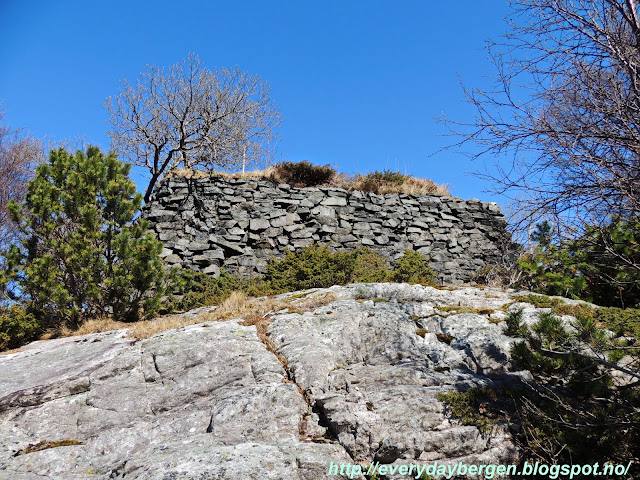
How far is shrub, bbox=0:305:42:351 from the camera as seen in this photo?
28.0ft

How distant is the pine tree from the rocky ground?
80.2 inches

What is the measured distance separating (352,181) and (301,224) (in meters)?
2.71

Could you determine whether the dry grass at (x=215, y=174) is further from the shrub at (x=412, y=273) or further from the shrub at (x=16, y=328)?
the shrub at (x=16, y=328)

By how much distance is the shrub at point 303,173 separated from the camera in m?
13.9

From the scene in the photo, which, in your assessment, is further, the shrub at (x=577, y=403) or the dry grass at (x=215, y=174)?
the dry grass at (x=215, y=174)

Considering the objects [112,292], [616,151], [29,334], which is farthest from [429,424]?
[29,334]

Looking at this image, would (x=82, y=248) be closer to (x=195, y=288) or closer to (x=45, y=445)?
(x=195, y=288)

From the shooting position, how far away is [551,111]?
4.55 metres

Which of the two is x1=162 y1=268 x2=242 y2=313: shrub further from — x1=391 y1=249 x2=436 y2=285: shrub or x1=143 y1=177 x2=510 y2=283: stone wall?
x1=391 y1=249 x2=436 y2=285: shrub

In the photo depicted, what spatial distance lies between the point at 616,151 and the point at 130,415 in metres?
5.72

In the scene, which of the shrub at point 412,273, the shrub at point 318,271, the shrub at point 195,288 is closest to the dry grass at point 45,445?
the shrub at point 195,288

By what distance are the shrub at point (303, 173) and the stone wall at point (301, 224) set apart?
2.42 feet

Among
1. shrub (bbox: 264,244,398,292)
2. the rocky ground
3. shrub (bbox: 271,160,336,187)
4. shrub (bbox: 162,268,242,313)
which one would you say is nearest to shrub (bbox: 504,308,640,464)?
the rocky ground

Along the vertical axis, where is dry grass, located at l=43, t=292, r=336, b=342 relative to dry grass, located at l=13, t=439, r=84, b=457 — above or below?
above
